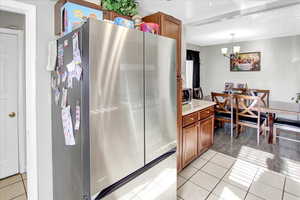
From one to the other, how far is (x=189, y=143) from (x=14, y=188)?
2.47 meters

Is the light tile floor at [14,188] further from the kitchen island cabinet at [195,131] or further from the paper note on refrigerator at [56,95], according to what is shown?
the kitchen island cabinet at [195,131]

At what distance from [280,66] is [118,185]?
19.2ft

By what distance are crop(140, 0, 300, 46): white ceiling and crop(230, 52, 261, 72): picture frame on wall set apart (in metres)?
1.03

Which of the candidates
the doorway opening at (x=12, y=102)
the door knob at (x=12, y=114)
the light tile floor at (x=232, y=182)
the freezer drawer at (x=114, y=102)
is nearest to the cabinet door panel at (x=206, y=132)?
the light tile floor at (x=232, y=182)

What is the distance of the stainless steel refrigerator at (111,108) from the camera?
974mm

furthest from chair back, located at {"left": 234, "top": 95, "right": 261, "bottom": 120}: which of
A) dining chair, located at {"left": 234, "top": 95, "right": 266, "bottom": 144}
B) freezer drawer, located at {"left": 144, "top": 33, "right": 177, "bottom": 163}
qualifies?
freezer drawer, located at {"left": 144, "top": 33, "right": 177, "bottom": 163}

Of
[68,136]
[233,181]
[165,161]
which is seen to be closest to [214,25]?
[233,181]

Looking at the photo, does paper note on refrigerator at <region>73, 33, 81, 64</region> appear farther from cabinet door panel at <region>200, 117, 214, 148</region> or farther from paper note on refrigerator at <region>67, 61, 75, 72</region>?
cabinet door panel at <region>200, 117, 214, 148</region>

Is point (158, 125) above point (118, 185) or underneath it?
above

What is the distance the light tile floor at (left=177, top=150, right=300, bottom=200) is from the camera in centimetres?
204

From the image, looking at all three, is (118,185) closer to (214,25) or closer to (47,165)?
(47,165)

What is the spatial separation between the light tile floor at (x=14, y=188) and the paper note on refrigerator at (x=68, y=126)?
1.54 m

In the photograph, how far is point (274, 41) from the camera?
16.5ft

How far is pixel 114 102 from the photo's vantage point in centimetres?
106
